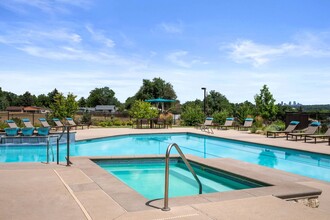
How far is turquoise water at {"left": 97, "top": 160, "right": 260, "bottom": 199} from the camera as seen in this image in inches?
234

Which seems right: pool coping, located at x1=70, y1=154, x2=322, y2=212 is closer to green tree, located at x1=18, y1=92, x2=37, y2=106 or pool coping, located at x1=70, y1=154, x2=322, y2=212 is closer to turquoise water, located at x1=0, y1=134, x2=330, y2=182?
turquoise water, located at x1=0, y1=134, x2=330, y2=182

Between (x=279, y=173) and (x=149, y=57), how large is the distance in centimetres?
1673

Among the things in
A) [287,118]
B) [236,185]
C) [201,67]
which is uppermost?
[201,67]

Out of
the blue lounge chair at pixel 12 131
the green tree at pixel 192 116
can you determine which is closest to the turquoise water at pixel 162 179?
the blue lounge chair at pixel 12 131

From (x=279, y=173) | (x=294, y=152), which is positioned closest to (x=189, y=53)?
(x=294, y=152)

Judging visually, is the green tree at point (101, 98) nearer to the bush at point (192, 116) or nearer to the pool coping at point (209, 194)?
the bush at point (192, 116)

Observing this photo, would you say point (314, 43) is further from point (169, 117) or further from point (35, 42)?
point (35, 42)

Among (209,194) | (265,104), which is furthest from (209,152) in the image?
(265,104)

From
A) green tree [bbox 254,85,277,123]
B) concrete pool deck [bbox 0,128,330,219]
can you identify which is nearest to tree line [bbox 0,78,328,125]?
green tree [bbox 254,85,277,123]

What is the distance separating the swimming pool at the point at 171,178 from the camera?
233 inches

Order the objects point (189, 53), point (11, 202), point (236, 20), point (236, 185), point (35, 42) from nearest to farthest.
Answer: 1. point (11, 202)
2. point (236, 185)
3. point (236, 20)
4. point (35, 42)
5. point (189, 53)

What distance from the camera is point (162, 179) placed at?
6.94m

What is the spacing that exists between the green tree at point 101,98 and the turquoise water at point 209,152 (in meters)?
68.7

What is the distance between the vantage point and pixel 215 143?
13789 millimetres
